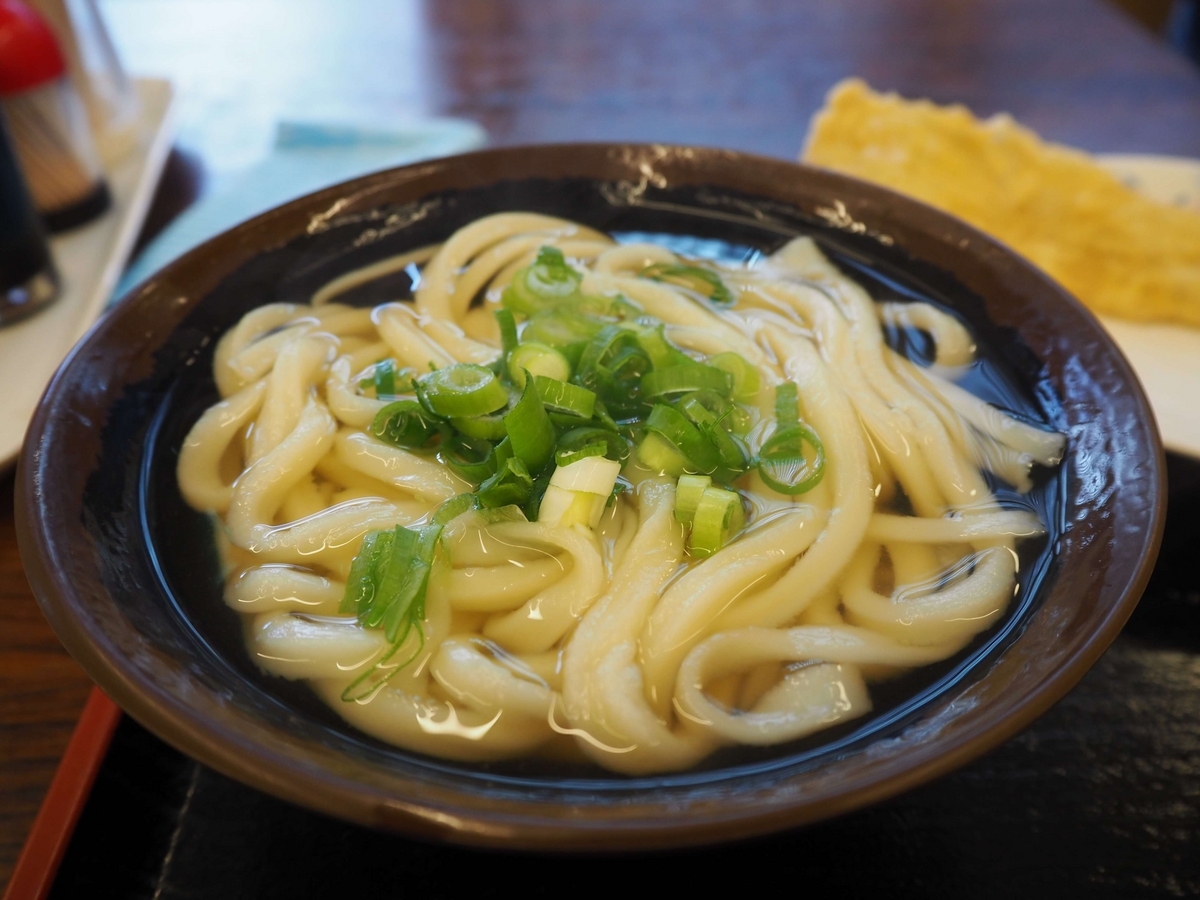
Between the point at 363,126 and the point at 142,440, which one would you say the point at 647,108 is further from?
the point at 142,440

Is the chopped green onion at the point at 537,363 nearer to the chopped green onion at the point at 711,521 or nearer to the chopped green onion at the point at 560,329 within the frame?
the chopped green onion at the point at 560,329

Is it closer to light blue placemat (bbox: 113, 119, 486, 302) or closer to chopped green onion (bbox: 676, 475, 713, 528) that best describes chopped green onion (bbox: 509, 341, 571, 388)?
chopped green onion (bbox: 676, 475, 713, 528)

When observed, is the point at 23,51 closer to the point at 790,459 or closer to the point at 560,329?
the point at 560,329

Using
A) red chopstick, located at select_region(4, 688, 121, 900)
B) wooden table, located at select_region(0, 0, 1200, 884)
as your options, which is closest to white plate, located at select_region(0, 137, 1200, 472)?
wooden table, located at select_region(0, 0, 1200, 884)

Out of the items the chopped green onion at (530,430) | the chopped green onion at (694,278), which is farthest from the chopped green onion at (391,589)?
the chopped green onion at (694,278)

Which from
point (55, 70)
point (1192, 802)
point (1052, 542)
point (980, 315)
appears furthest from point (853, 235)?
point (55, 70)
